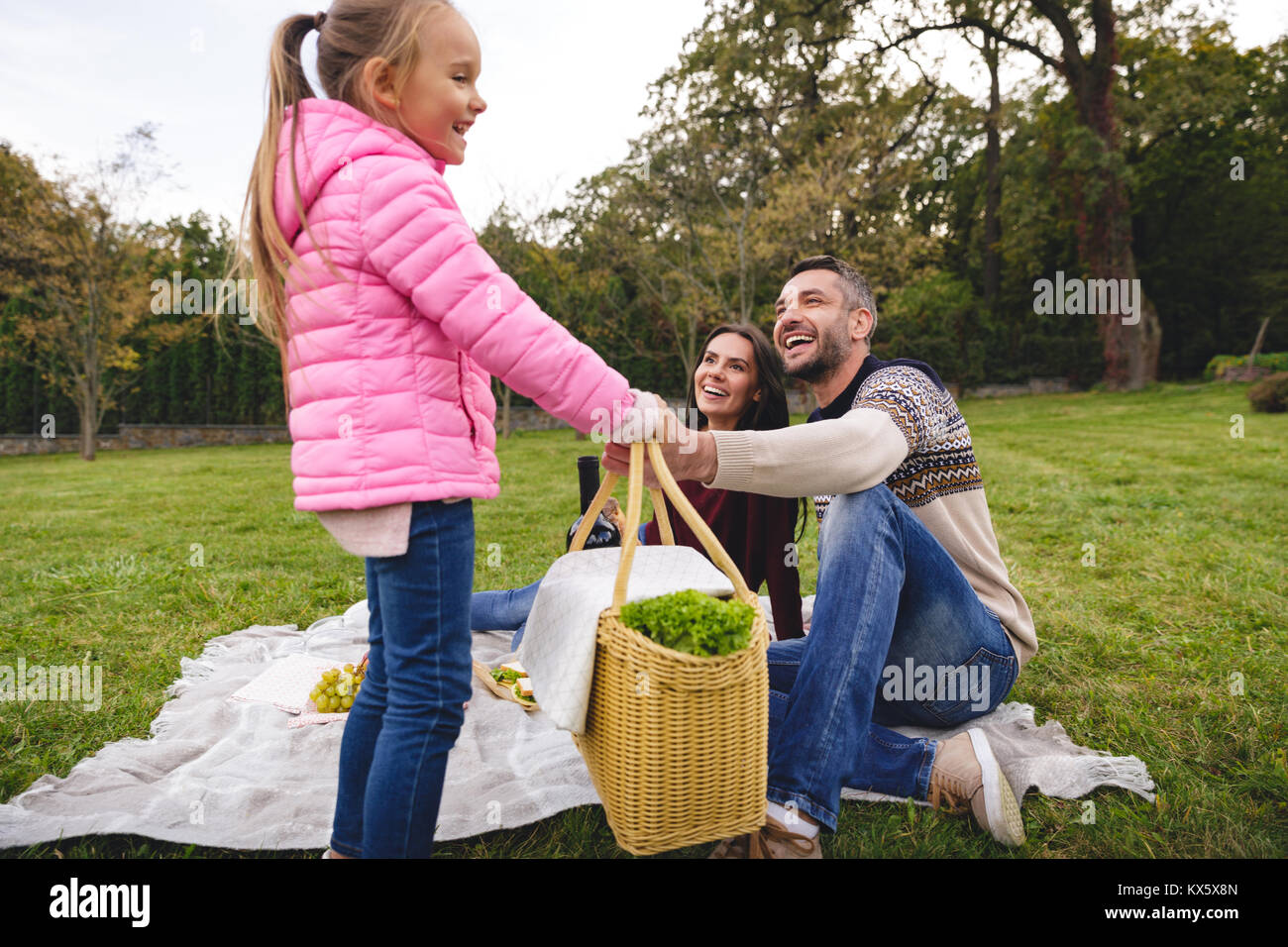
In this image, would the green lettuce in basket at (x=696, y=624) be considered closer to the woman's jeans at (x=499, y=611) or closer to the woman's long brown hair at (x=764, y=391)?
the woman's long brown hair at (x=764, y=391)

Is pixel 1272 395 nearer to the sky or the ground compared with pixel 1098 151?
nearer to the ground

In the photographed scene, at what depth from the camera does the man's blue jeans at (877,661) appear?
193cm

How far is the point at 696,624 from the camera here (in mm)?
1561

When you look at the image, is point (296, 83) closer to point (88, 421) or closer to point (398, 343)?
point (398, 343)

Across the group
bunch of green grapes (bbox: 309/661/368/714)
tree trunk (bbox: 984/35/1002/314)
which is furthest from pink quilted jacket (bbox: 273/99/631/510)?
tree trunk (bbox: 984/35/1002/314)

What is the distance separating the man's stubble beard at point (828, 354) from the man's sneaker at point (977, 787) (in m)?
1.22

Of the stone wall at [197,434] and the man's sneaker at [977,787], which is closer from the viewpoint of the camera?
the man's sneaker at [977,787]

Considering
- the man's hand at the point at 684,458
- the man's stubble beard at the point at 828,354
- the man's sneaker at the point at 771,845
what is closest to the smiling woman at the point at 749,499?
the man's stubble beard at the point at 828,354

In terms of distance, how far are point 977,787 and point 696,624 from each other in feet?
3.53

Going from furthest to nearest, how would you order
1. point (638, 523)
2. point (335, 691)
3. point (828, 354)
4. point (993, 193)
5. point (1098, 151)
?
point (993, 193) → point (1098, 151) → point (335, 691) → point (828, 354) → point (638, 523)

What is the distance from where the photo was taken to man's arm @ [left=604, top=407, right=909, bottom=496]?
2.01 m

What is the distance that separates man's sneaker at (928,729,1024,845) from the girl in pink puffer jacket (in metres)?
1.36

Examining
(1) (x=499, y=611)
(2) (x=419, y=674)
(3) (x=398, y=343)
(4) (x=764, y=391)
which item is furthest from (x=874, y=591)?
(1) (x=499, y=611)
